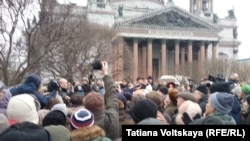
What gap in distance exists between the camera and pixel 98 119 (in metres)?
4.66

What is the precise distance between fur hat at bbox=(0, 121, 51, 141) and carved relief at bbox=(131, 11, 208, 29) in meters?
48.3

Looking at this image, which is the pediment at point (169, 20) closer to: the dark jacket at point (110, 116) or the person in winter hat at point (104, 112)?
the dark jacket at point (110, 116)

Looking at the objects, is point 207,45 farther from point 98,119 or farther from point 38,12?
point 98,119

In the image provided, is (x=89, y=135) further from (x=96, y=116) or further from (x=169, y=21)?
(x=169, y=21)

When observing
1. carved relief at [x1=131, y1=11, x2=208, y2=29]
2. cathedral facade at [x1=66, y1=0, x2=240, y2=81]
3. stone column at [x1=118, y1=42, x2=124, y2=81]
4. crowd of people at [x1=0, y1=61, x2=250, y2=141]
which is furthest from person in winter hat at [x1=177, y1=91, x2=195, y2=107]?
carved relief at [x1=131, y1=11, x2=208, y2=29]

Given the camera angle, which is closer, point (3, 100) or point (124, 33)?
point (3, 100)

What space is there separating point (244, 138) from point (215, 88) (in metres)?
2.52

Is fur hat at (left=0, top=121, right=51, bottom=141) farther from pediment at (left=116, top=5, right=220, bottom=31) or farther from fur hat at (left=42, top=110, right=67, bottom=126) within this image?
pediment at (left=116, top=5, right=220, bottom=31)

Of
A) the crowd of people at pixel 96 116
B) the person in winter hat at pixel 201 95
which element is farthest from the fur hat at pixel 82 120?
the person in winter hat at pixel 201 95

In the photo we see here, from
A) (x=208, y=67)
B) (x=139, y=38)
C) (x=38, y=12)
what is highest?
(x=38, y=12)

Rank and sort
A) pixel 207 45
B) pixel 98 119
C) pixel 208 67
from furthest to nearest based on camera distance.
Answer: pixel 207 45 → pixel 208 67 → pixel 98 119

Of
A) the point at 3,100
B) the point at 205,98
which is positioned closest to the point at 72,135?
the point at 3,100

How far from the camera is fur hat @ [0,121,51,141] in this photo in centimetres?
328

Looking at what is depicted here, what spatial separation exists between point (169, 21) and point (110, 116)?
49.6m
